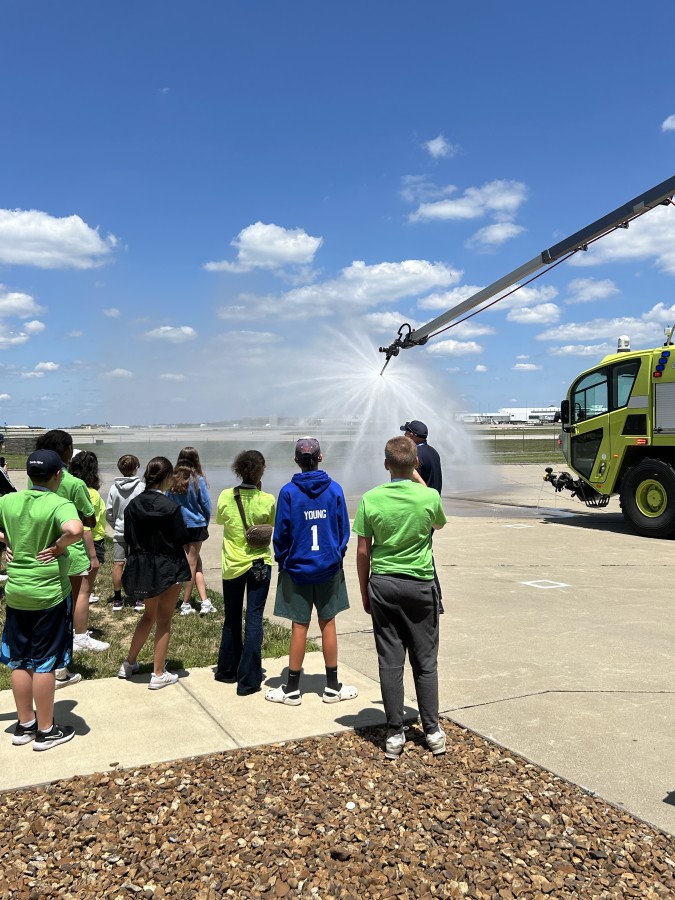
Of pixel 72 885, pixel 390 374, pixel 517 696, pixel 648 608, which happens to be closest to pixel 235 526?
pixel 517 696

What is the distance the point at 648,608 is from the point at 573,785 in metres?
4.29

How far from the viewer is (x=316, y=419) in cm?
2459

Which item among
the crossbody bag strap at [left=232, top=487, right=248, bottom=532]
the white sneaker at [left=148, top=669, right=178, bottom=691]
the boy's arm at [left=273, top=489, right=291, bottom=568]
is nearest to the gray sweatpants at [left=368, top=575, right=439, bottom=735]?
the boy's arm at [left=273, top=489, right=291, bottom=568]

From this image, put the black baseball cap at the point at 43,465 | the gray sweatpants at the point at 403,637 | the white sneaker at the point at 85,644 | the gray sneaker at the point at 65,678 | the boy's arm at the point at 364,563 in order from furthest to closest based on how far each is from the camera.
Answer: the white sneaker at the point at 85,644 → the gray sneaker at the point at 65,678 → the black baseball cap at the point at 43,465 → the boy's arm at the point at 364,563 → the gray sweatpants at the point at 403,637

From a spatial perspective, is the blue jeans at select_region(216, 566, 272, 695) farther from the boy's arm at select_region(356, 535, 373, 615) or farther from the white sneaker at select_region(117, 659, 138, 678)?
the boy's arm at select_region(356, 535, 373, 615)

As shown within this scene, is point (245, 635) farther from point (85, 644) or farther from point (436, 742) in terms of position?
point (85, 644)

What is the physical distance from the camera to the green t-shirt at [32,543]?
403 centimetres

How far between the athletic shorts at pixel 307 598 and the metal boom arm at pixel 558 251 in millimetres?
10869

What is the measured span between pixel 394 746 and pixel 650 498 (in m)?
9.78

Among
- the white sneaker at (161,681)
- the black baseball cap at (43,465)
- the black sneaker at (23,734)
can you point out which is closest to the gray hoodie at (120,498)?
the white sneaker at (161,681)

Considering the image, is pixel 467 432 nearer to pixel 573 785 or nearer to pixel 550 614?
pixel 550 614

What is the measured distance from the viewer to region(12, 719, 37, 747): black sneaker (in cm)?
408

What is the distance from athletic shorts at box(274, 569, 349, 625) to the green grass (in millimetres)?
1363

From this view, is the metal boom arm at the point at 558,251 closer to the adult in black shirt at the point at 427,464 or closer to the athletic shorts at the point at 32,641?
the adult in black shirt at the point at 427,464
